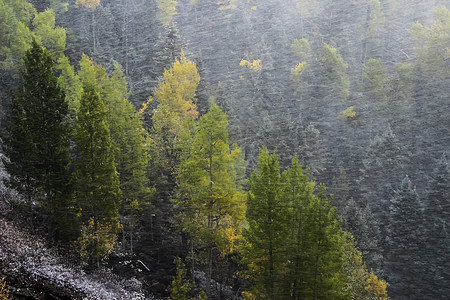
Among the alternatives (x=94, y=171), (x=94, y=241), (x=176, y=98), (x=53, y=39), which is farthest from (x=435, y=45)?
(x=94, y=241)

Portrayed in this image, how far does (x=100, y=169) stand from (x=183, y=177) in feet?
17.0

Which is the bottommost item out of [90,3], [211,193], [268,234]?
[268,234]

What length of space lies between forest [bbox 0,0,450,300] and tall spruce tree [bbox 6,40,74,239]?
0.08 metres

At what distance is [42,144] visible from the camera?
65.2 feet

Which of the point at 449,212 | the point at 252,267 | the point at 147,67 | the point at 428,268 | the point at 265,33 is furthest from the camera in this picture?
the point at 265,33

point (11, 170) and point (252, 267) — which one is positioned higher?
point (11, 170)

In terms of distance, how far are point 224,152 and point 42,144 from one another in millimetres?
10291

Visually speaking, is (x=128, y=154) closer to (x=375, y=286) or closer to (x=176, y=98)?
(x=176, y=98)

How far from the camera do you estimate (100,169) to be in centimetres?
2075

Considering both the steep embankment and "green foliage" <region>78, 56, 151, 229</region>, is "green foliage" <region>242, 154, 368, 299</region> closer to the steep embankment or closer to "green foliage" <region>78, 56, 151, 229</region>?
the steep embankment

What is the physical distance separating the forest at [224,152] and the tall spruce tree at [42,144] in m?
0.08

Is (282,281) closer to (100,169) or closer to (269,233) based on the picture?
(269,233)

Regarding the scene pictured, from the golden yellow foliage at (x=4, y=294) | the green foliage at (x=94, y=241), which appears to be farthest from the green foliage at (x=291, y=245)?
the golden yellow foliage at (x=4, y=294)

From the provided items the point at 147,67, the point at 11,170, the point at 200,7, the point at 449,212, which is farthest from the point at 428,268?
the point at 200,7
